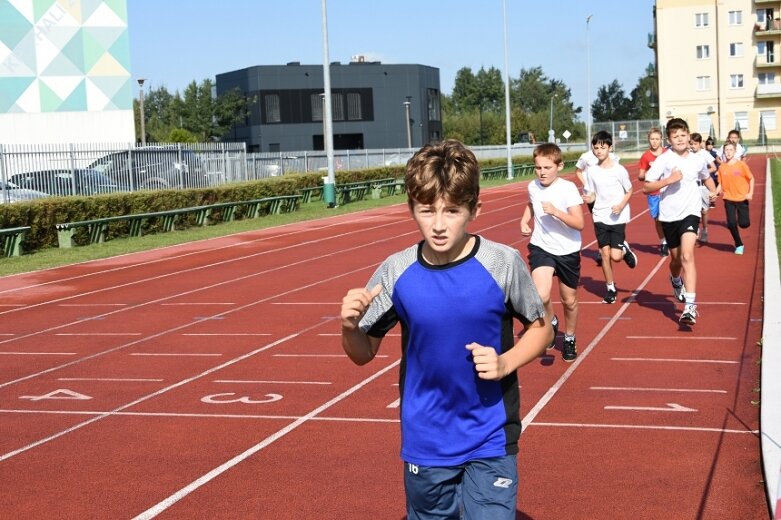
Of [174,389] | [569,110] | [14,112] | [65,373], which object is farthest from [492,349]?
[569,110]

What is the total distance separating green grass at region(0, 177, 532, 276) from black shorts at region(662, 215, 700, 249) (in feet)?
Answer: 42.5

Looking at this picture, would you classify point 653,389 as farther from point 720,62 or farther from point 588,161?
point 720,62

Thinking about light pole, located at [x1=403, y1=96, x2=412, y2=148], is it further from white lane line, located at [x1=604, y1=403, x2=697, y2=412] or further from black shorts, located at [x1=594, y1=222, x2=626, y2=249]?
white lane line, located at [x1=604, y1=403, x2=697, y2=412]

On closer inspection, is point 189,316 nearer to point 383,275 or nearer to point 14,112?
point 383,275

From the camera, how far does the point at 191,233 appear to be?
27.9m

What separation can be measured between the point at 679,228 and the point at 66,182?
21.3 m

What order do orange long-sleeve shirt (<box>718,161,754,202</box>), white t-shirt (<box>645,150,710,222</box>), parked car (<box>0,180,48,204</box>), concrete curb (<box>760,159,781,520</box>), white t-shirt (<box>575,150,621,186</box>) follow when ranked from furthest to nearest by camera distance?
1. parked car (<box>0,180,48,204</box>)
2. orange long-sleeve shirt (<box>718,161,754,202</box>)
3. white t-shirt (<box>575,150,621,186</box>)
4. white t-shirt (<box>645,150,710,222</box>)
5. concrete curb (<box>760,159,781,520</box>)

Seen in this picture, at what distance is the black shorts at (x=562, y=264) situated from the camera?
9477 millimetres

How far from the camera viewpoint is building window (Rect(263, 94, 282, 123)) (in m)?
87.7

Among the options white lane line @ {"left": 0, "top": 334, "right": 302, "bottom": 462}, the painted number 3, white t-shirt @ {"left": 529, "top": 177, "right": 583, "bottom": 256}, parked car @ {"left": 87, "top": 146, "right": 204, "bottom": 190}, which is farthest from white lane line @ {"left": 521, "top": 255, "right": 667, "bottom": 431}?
parked car @ {"left": 87, "top": 146, "right": 204, "bottom": 190}

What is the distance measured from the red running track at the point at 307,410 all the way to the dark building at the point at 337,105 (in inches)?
2844

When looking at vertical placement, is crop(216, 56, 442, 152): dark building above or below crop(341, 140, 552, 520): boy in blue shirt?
above

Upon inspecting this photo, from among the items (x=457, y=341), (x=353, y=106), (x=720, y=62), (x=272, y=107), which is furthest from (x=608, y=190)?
(x=720, y=62)

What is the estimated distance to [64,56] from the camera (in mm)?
42906
